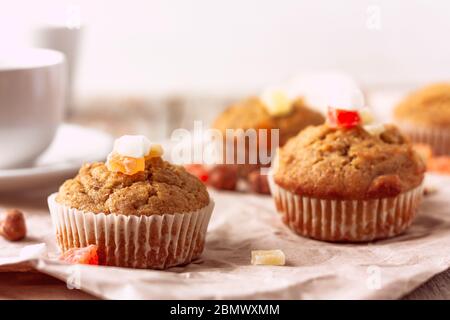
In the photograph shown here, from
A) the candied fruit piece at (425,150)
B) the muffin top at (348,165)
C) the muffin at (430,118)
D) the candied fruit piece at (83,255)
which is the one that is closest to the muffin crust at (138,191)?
the candied fruit piece at (83,255)

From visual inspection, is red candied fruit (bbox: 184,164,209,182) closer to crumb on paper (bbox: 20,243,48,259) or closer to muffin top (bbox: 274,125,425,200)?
muffin top (bbox: 274,125,425,200)

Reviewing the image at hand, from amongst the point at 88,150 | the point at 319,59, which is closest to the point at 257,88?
the point at 319,59

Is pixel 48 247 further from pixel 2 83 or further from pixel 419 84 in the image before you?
pixel 419 84

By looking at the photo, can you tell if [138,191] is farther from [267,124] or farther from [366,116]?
[267,124]

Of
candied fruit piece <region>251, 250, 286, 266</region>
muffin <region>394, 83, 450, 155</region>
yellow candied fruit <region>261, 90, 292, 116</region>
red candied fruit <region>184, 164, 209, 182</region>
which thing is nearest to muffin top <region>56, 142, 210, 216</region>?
candied fruit piece <region>251, 250, 286, 266</region>

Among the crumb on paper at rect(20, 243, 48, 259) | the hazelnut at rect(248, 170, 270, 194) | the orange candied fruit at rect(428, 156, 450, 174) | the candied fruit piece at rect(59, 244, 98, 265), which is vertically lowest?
the orange candied fruit at rect(428, 156, 450, 174)

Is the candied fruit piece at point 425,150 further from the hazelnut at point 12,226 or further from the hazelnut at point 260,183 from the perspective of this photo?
the hazelnut at point 12,226

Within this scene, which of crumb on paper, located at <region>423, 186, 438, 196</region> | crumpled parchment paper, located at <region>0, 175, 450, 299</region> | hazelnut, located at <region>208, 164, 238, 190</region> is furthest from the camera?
hazelnut, located at <region>208, 164, 238, 190</region>
